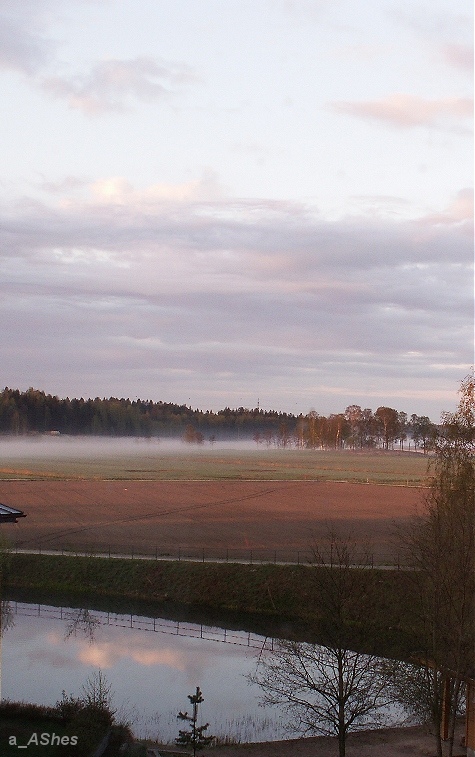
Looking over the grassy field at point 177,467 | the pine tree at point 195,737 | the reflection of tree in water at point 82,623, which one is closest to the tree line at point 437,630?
the pine tree at point 195,737

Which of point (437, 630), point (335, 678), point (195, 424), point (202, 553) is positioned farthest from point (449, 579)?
point (195, 424)

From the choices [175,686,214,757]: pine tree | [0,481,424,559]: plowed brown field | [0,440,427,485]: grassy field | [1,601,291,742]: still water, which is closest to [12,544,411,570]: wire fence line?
[0,481,424,559]: plowed brown field

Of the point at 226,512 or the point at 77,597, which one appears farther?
the point at 226,512

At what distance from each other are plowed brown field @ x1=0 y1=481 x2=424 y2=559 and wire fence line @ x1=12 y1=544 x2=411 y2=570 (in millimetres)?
217

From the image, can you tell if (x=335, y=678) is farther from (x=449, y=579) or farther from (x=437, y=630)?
(x=449, y=579)

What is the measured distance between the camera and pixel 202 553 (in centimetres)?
4431

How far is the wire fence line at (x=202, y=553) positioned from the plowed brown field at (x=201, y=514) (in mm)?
217

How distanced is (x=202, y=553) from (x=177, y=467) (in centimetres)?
5742

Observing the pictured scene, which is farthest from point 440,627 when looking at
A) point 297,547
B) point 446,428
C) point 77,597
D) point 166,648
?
point 297,547

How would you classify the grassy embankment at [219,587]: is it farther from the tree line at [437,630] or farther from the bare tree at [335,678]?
the tree line at [437,630]

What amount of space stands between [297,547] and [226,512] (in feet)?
44.9

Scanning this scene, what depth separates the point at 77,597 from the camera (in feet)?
129

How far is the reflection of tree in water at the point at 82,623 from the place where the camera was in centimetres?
3344

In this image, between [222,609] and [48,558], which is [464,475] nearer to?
[222,609]
